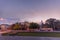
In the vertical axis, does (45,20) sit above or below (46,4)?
below

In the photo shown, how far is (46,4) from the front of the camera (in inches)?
71.3

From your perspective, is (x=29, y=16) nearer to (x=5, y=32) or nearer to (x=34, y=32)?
(x=34, y=32)

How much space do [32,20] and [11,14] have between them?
356mm

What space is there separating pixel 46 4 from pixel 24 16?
1.29ft

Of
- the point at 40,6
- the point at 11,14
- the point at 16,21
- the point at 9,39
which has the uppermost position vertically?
the point at 40,6

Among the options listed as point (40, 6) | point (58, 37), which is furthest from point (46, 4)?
point (58, 37)

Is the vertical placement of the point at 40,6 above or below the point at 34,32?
above

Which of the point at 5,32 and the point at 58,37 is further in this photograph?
the point at 5,32

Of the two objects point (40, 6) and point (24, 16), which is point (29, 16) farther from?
point (40, 6)

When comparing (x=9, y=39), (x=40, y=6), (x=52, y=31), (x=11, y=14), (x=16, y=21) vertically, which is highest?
(x=40, y=6)

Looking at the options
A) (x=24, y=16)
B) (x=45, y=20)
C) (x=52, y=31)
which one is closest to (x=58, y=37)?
(x=52, y=31)

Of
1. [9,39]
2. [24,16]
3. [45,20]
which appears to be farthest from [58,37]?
[9,39]

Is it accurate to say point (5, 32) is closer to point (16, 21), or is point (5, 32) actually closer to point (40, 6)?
point (16, 21)

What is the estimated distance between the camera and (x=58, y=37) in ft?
5.81
